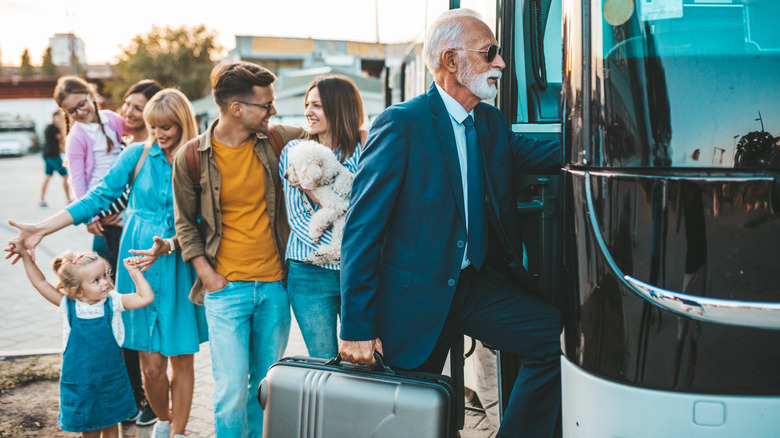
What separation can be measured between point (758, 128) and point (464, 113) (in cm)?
111

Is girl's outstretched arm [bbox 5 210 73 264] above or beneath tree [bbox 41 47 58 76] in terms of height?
beneath

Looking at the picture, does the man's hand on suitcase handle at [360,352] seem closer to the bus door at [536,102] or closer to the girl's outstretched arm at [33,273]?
the bus door at [536,102]

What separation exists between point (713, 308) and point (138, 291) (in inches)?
103

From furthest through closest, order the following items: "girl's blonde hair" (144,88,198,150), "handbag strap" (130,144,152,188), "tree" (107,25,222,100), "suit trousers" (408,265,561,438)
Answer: "tree" (107,25,222,100) < "handbag strap" (130,144,152,188) < "girl's blonde hair" (144,88,198,150) < "suit trousers" (408,265,561,438)

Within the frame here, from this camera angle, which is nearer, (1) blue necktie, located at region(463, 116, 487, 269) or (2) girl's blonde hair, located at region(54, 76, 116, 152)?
(1) blue necktie, located at region(463, 116, 487, 269)

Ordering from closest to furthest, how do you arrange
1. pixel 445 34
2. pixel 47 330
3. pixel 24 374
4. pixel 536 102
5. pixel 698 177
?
pixel 698 177, pixel 445 34, pixel 536 102, pixel 24 374, pixel 47 330

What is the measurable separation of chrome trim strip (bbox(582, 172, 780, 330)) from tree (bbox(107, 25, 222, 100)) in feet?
150

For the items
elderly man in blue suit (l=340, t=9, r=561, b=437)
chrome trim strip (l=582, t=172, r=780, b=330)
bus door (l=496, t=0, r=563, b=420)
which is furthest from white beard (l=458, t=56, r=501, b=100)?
chrome trim strip (l=582, t=172, r=780, b=330)

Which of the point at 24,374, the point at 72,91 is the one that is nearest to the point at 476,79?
the point at 72,91

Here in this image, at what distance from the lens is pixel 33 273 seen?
10.2 ft

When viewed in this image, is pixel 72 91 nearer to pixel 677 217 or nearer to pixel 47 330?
pixel 47 330

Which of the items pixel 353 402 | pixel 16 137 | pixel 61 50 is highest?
pixel 61 50

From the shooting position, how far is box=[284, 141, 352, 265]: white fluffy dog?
9.70 feet

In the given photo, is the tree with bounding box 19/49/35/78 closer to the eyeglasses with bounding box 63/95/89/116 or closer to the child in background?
the eyeglasses with bounding box 63/95/89/116
